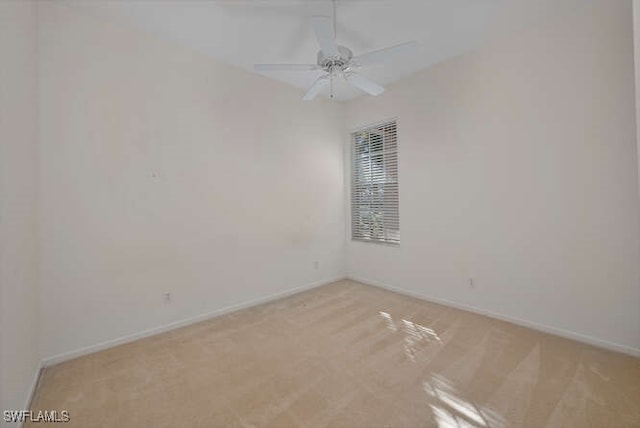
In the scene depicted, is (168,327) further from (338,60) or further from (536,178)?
(536,178)

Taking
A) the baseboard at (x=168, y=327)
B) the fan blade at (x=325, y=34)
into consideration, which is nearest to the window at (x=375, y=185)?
the baseboard at (x=168, y=327)

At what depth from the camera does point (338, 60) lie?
224 cm

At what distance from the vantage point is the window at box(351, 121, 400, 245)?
389cm

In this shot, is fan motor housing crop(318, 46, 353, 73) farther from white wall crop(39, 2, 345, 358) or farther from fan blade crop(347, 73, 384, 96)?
white wall crop(39, 2, 345, 358)

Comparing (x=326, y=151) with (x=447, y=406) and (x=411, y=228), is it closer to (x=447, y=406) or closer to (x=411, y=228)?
(x=411, y=228)

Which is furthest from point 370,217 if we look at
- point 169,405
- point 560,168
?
point 169,405

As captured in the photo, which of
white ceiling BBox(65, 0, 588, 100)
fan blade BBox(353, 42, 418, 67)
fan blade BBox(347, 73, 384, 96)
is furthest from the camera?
fan blade BBox(347, 73, 384, 96)

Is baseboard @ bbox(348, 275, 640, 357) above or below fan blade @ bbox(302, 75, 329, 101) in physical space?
below

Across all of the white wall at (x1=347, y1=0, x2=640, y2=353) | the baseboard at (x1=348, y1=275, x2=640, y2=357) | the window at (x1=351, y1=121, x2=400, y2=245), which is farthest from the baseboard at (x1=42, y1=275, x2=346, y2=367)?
the white wall at (x1=347, y1=0, x2=640, y2=353)

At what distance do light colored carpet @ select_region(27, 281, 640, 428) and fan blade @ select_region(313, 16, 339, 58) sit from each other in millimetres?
2533

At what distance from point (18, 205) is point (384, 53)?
9.32 feet

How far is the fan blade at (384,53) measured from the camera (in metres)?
2.04

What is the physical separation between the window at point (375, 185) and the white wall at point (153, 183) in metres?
1.06

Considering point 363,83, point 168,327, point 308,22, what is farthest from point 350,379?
point 308,22
